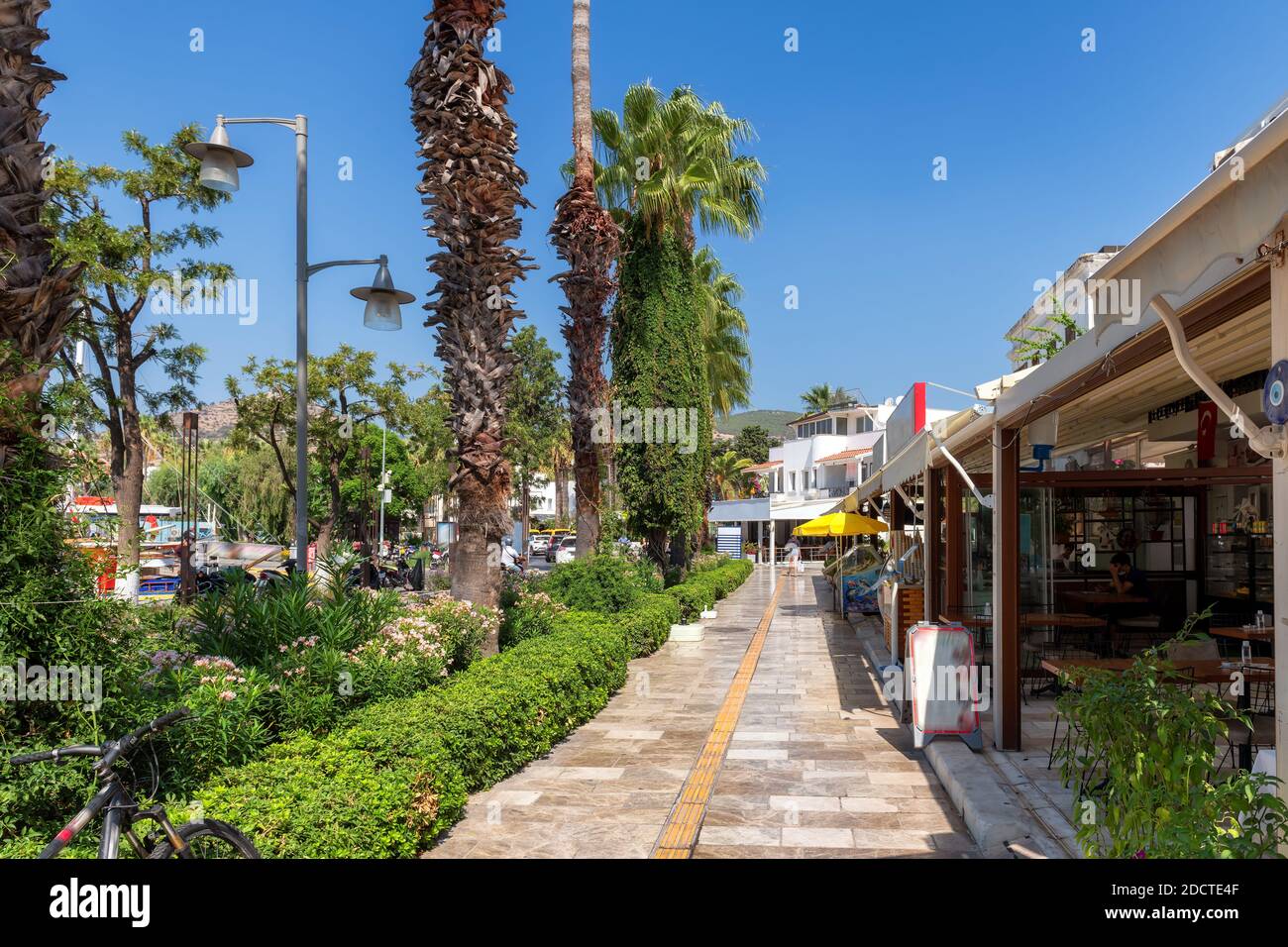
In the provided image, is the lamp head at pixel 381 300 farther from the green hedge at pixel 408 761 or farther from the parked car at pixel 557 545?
the parked car at pixel 557 545

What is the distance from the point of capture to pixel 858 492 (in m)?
21.2

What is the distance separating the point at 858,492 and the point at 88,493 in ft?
61.8

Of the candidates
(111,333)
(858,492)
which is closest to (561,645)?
(858,492)

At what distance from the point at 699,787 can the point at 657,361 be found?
41.5ft

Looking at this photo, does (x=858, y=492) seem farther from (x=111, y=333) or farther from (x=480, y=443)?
(x=111, y=333)

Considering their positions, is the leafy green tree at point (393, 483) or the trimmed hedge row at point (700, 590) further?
the leafy green tree at point (393, 483)

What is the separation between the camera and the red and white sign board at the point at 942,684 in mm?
7355

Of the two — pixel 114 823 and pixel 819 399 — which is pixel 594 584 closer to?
pixel 114 823

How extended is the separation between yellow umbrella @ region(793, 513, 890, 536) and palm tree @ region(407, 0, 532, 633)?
11909 mm

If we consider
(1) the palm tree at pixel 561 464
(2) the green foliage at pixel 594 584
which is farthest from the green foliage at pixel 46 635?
(1) the palm tree at pixel 561 464

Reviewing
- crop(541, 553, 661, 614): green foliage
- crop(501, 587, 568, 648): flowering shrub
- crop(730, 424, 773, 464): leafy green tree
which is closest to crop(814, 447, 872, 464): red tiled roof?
crop(730, 424, 773, 464): leafy green tree

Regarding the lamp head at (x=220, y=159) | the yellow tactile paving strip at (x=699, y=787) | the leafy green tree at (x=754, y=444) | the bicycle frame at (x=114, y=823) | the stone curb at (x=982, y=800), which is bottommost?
the yellow tactile paving strip at (x=699, y=787)

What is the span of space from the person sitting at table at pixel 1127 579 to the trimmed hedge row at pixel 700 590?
821 cm
